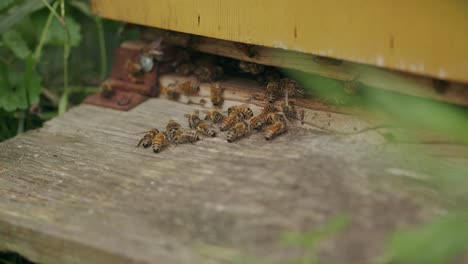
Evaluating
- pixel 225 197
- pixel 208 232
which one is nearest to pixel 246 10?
pixel 225 197

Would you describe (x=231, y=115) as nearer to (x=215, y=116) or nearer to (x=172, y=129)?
(x=215, y=116)

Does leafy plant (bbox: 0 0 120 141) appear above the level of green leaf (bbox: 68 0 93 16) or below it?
below

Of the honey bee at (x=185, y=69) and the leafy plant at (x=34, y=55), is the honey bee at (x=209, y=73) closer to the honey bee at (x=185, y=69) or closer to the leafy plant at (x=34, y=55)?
the honey bee at (x=185, y=69)

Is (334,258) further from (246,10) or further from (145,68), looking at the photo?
(145,68)

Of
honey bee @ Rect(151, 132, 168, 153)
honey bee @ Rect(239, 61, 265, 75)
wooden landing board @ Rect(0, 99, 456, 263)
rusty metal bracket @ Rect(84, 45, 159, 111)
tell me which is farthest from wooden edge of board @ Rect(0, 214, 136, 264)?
honey bee @ Rect(239, 61, 265, 75)

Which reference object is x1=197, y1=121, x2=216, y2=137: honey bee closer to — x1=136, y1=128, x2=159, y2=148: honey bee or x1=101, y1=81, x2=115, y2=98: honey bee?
x1=136, y1=128, x2=159, y2=148: honey bee

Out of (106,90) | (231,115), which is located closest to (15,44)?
(106,90)
